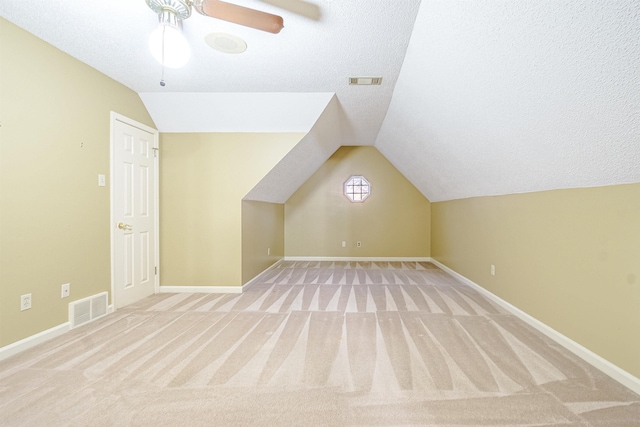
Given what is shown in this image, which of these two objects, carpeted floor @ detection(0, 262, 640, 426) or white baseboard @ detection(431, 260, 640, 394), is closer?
carpeted floor @ detection(0, 262, 640, 426)

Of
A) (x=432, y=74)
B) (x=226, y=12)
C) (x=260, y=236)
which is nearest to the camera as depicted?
(x=226, y=12)

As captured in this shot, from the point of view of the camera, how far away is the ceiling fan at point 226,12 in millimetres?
1301

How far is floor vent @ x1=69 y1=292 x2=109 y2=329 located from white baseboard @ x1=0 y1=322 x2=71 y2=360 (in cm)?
7

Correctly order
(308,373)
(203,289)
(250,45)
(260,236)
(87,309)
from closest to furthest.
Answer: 1. (308,373)
2. (250,45)
3. (87,309)
4. (203,289)
5. (260,236)

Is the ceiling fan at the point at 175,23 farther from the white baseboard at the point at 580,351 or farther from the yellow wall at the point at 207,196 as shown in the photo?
the white baseboard at the point at 580,351

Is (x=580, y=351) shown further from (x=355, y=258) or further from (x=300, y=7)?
(x=355, y=258)

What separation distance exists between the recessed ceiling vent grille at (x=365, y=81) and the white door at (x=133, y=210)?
259cm

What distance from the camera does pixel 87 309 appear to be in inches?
94.3

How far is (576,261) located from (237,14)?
290 centimetres

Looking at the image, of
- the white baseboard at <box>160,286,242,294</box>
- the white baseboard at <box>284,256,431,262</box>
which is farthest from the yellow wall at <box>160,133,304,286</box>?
the white baseboard at <box>284,256,431,262</box>

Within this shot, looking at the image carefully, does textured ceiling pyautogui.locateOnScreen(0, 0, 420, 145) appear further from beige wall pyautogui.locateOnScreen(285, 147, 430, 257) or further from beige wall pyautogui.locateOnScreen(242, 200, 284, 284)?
beige wall pyautogui.locateOnScreen(285, 147, 430, 257)

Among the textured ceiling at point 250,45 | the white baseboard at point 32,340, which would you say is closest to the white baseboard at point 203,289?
the white baseboard at point 32,340

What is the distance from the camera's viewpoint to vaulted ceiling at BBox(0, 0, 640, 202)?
1.25 metres

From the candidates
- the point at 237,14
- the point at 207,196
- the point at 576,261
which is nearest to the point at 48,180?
the point at 207,196
